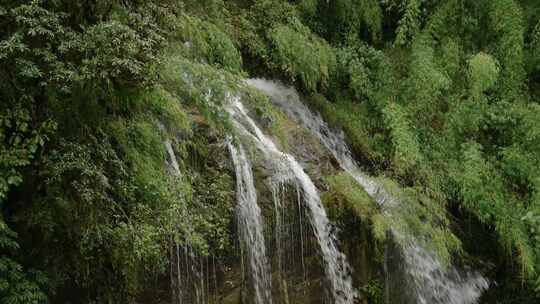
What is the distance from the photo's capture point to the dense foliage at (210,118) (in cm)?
376

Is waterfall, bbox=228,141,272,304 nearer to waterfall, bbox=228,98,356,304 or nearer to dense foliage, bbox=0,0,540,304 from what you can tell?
dense foliage, bbox=0,0,540,304

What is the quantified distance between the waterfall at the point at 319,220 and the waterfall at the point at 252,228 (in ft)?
1.01

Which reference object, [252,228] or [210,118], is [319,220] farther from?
[210,118]

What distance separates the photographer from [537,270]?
6.81 metres

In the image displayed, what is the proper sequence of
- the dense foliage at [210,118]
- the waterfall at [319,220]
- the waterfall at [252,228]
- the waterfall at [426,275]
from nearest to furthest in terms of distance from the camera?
the dense foliage at [210,118]
the waterfall at [252,228]
the waterfall at [319,220]
the waterfall at [426,275]

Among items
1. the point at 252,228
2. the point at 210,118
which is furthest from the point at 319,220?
the point at 210,118

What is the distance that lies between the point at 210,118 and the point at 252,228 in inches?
48.9

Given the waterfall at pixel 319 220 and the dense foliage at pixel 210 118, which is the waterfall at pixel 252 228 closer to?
the dense foliage at pixel 210 118

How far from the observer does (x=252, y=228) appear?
→ 5.27m

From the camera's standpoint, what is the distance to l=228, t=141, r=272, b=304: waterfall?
5.21 metres

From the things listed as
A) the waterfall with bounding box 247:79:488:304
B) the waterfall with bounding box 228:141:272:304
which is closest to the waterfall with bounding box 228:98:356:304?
the waterfall with bounding box 228:141:272:304

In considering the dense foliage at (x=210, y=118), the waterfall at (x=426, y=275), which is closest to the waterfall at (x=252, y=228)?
the dense foliage at (x=210, y=118)

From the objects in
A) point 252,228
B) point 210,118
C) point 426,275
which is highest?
point 210,118

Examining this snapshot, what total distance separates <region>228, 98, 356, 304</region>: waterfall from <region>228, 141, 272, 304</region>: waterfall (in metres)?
0.31
